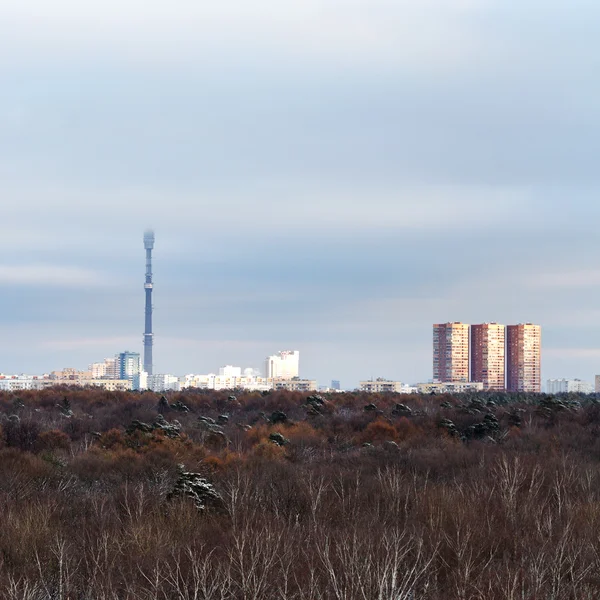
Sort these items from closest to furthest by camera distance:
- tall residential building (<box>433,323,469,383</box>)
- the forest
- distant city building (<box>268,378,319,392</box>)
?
1. the forest
2. tall residential building (<box>433,323,469,383</box>)
3. distant city building (<box>268,378,319,392</box>)

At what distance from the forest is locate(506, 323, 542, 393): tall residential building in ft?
299

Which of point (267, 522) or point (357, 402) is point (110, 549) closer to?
point (267, 522)

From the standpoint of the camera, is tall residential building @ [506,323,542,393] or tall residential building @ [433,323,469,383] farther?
tall residential building @ [433,323,469,383]

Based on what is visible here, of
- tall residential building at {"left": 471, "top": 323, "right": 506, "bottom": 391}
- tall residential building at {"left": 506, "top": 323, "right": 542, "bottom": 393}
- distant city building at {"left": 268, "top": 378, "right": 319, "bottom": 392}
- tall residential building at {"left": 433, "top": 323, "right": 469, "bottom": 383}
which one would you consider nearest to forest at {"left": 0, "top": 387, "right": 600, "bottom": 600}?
tall residential building at {"left": 471, "top": 323, "right": 506, "bottom": 391}

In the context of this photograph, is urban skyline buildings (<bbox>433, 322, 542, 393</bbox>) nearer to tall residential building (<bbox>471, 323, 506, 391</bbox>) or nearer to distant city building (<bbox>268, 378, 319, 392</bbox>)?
tall residential building (<bbox>471, 323, 506, 391</bbox>)

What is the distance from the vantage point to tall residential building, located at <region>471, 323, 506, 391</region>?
12094cm

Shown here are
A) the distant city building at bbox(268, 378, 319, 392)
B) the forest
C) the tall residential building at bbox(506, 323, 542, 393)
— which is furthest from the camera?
the distant city building at bbox(268, 378, 319, 392)

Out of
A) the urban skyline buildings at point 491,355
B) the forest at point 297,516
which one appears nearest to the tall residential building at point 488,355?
the urban skyline buildings at point 491,355

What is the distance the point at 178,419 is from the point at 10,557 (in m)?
26.3

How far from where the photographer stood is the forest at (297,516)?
36.0ft

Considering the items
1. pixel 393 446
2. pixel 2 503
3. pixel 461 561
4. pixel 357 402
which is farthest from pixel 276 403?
pixel 461 561

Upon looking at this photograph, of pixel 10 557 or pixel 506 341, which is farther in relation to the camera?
pixel 506 341

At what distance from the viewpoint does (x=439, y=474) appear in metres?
22.1

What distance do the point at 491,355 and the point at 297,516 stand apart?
11076 centimetres
